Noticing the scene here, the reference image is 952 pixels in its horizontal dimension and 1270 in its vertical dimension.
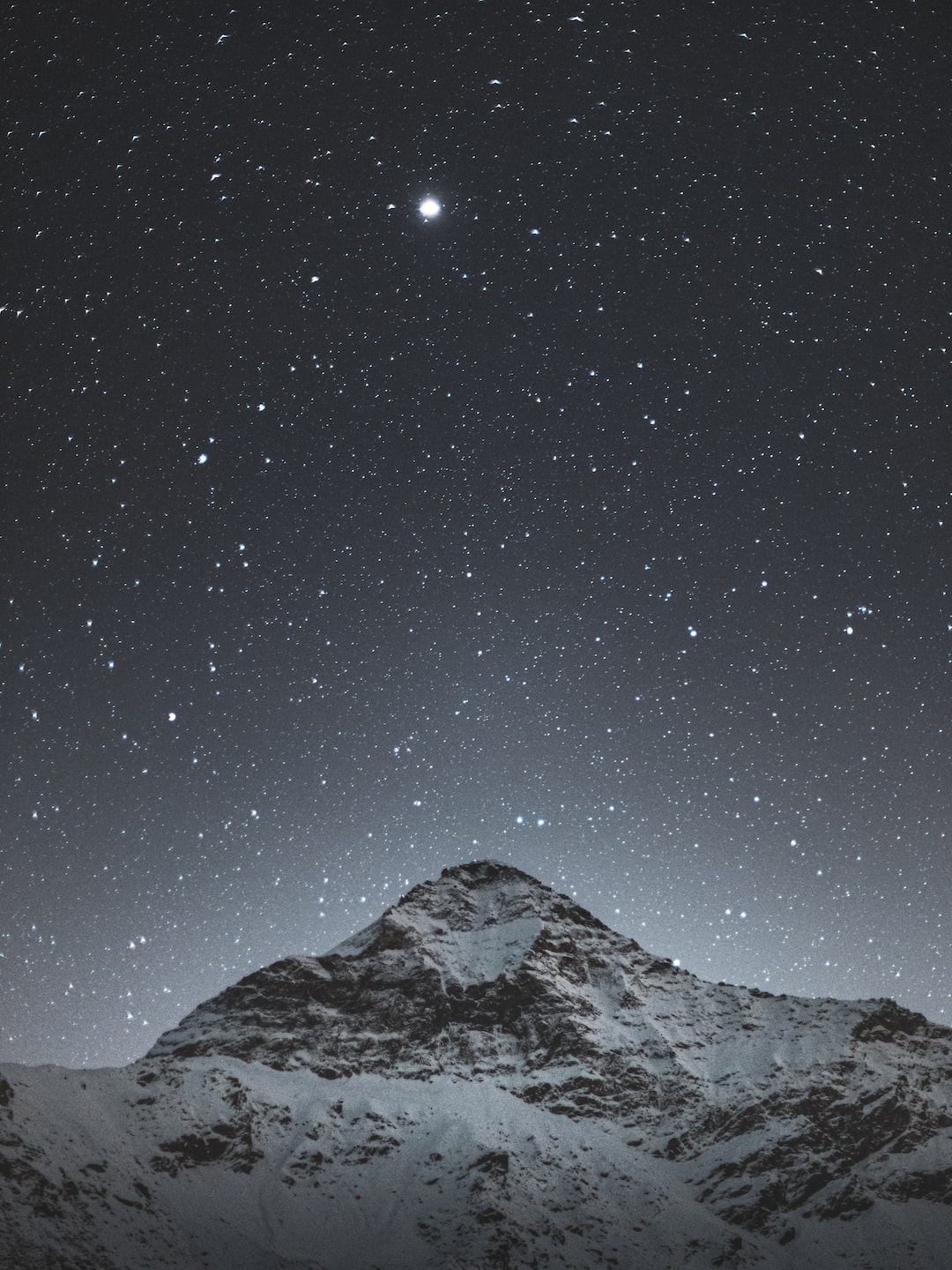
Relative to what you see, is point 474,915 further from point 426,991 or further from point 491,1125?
point 491,1125

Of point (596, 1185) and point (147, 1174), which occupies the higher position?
point (147, 1174)

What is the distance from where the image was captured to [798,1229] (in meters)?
112

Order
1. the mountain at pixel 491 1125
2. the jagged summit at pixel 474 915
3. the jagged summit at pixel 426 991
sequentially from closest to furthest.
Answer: the mountain at pixel 491 1125 → the jagged summit at pixel 426 991 → the jagged summit at pixel 474 915

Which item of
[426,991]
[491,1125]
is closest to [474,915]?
[426,991]

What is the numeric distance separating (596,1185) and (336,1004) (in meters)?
54.7

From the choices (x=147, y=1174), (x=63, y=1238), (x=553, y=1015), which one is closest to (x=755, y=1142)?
(x=553, y=1015)

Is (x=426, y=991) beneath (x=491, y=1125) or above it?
above

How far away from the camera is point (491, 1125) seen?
126 m

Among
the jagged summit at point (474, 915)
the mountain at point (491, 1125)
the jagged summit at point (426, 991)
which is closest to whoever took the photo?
the mountain at point (491, 1125)

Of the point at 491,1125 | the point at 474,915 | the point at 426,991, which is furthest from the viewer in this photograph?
the point at 474,915

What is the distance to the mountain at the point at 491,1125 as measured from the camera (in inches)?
3954

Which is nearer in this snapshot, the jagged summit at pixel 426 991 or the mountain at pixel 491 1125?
the mountain at pixel 491 1125

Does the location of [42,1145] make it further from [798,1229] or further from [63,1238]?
[798,1229]

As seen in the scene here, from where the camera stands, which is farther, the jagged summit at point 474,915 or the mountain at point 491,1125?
the jagged summit at point 474,915
